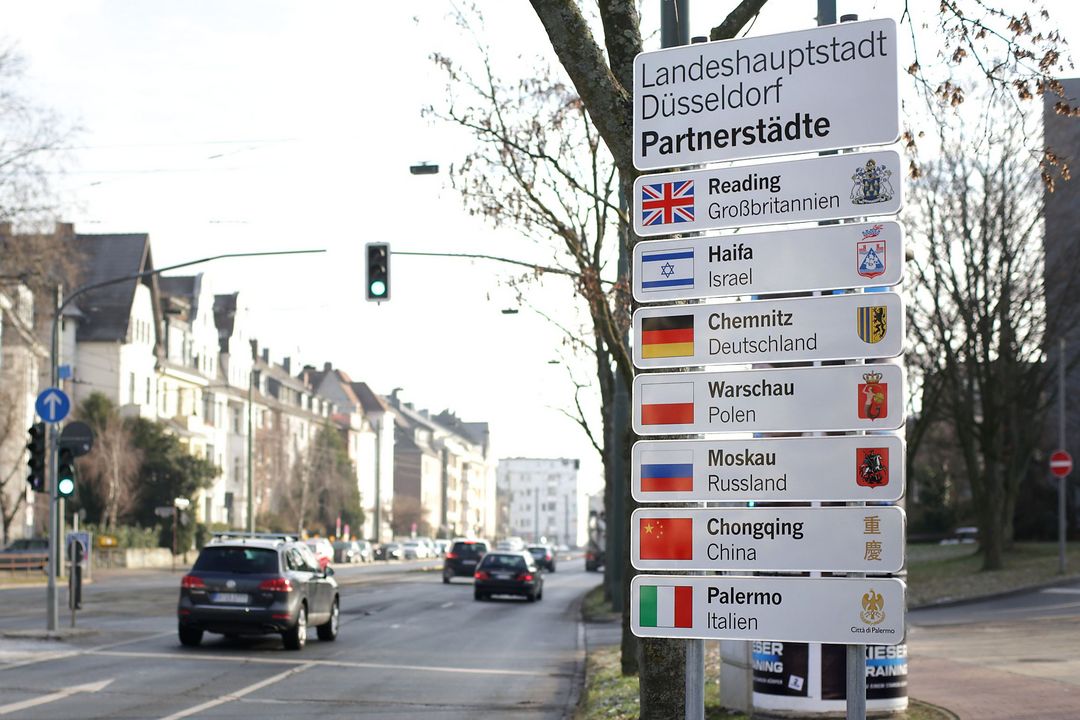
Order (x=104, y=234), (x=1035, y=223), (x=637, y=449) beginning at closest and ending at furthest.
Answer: (x=637, y=449) → (x=1035, y=223) → (x=104, y=234)

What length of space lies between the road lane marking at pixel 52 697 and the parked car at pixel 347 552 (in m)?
68.0

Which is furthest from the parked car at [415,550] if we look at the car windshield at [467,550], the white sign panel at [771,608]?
the white sign panel at [771,608]

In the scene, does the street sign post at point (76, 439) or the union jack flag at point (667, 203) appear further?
the street sign post at point (76, 439)

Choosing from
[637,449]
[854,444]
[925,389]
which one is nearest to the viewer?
[854,444]

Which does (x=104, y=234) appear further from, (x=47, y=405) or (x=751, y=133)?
(x=751, y=133)

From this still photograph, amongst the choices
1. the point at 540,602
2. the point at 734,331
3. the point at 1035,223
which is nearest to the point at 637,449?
the point at 734,331

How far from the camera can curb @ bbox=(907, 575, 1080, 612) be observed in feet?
101

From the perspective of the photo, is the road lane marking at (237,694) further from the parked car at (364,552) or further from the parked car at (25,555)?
the parked car at (364,552)

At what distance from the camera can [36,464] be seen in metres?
22.3

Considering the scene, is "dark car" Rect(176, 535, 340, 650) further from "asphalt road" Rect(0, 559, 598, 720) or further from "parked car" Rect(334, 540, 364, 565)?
"parked car" Rect(334, 540, 364, 565)

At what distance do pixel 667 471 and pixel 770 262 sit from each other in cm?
92

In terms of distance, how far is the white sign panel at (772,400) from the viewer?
5281mm

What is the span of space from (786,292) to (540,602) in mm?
36230

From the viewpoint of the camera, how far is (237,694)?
1482 centimetres
